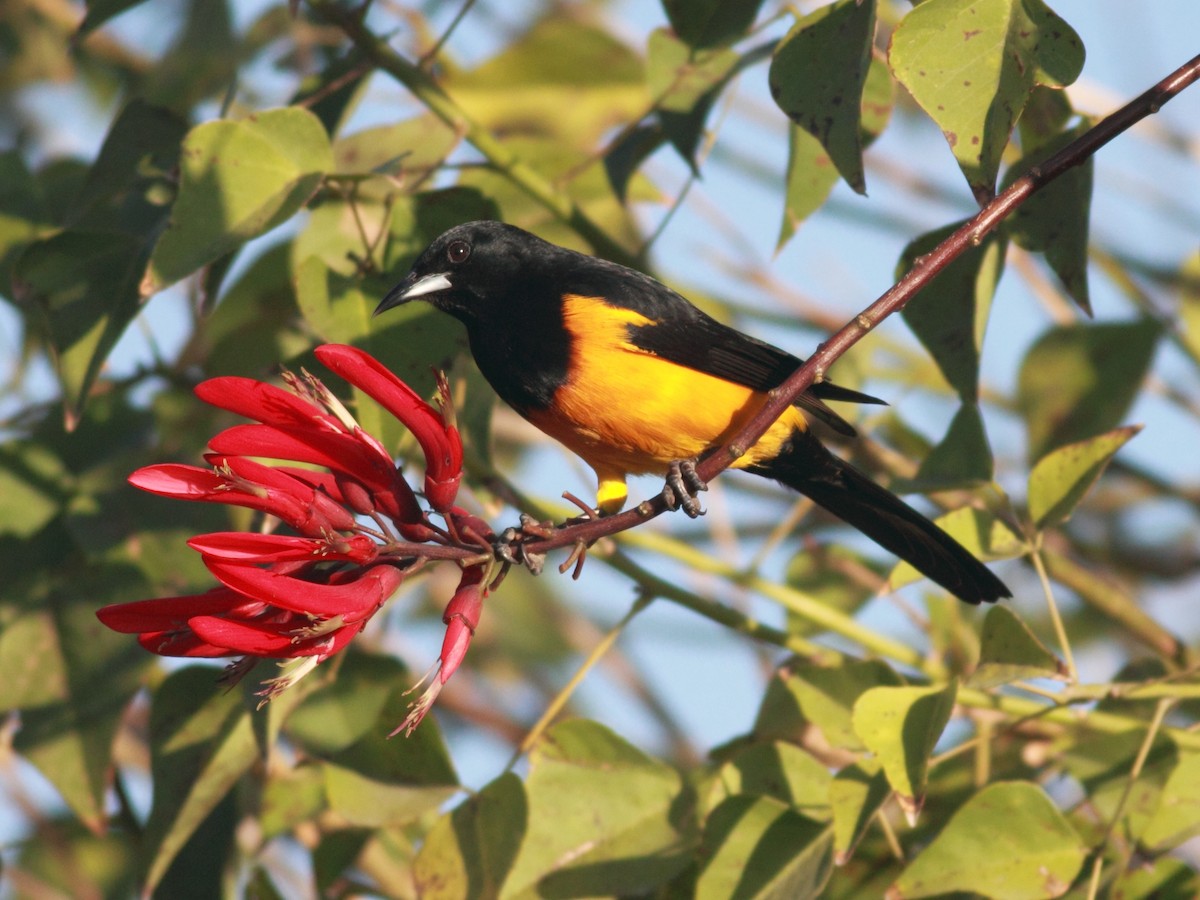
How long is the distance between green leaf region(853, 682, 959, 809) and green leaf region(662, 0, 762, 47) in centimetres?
166

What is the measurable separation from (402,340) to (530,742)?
91 cm

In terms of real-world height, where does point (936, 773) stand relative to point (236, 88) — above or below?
below

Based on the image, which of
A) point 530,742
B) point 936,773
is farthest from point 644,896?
point 936,773

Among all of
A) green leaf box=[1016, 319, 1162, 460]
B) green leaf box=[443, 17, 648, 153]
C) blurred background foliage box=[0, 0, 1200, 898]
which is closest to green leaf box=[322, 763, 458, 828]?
blurred background foliage box=[0, 0, 1200, 898]

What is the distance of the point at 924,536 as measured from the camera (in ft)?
10.5

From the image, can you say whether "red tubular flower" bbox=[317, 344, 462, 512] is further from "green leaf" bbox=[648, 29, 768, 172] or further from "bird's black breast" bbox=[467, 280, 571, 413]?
"green leaf" bbox=[648, 29, 768, 172]

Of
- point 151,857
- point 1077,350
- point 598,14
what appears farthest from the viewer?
point 598,14

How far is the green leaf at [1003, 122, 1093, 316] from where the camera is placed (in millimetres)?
2654

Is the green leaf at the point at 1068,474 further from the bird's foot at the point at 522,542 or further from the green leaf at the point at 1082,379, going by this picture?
the bird's foot at the point at 522,542

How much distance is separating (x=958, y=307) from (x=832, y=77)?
0.60 meters

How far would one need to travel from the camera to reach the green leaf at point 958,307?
2.76 metres

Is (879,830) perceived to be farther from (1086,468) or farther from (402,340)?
(402,340)

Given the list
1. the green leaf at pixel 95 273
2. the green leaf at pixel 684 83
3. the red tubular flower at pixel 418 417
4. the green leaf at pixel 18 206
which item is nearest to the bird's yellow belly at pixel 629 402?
the green leaf at pixel 684 83

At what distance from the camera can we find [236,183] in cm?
266
